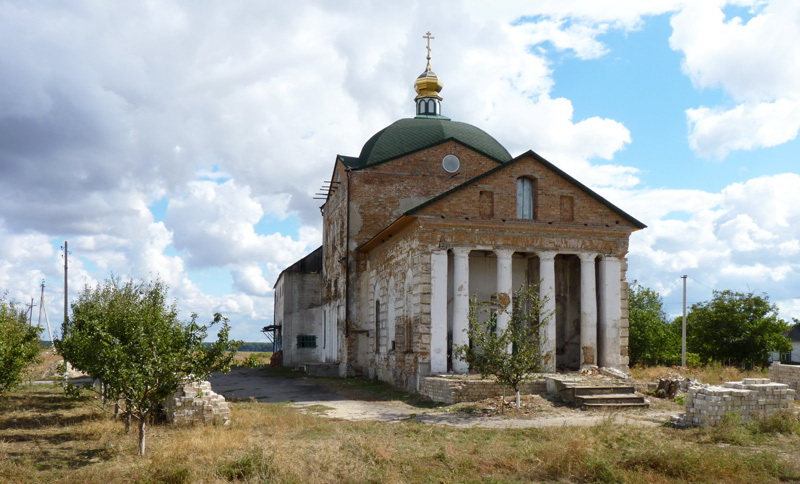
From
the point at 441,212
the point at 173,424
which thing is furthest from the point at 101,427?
the point at 441,212

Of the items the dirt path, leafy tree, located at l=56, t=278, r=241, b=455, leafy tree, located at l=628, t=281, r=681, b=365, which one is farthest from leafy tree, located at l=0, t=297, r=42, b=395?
leafy tree, located at l=628, t=281, r=681, b=365

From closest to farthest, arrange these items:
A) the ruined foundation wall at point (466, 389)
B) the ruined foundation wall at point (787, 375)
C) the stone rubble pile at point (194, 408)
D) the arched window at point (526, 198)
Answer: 1. the stone rubble pile at point (194, 408)
2. the ruined foundation wall at point (466, 389)
3. the ruined foundation wall at point (787, 375)
4. the arched window at point (526, 198)

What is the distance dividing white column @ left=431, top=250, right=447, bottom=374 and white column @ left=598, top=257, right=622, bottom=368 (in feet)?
18.8

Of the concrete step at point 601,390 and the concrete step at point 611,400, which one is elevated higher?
the concrete step at point 601,390

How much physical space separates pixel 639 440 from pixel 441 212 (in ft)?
34.4

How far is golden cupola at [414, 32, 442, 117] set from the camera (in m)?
35.4

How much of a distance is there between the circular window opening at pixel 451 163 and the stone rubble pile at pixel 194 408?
1703 centimetres

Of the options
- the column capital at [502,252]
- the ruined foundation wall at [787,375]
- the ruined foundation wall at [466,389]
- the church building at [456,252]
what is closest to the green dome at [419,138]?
the church building at [456,252]

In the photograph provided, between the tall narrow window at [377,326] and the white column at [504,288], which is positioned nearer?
the white column at [504,288]

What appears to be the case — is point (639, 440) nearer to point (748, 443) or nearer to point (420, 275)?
point (748, 443)

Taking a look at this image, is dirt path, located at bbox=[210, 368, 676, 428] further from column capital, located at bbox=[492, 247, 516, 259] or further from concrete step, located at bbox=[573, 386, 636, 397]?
column capital, located at bbox=[492, 247, 516, 259]

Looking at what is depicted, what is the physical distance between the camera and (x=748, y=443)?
1374 centimetres

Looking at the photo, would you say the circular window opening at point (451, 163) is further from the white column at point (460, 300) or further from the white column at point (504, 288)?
the white column at point (460, 300)

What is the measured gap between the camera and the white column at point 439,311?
21719 millimetres
